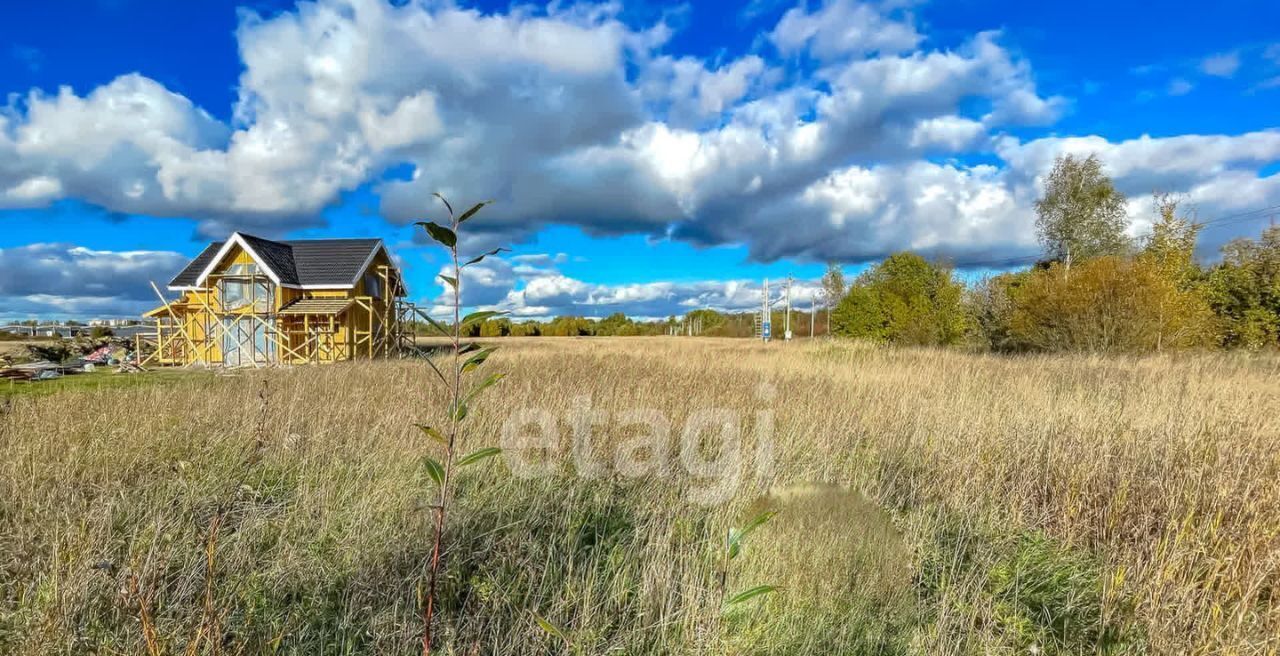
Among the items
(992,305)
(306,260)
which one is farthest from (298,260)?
(992,305)

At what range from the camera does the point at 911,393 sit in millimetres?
7902

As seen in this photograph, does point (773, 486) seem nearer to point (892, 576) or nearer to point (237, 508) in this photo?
point (892, 576)

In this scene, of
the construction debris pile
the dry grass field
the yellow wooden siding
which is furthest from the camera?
the yellow wooden siding

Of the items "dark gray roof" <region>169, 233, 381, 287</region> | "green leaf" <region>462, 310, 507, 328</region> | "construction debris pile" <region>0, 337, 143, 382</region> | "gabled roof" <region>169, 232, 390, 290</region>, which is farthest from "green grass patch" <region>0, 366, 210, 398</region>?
"green leaf" <region>462, 310, 507, 328</region>

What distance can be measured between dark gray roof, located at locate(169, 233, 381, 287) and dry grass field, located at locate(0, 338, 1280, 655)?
1694cm

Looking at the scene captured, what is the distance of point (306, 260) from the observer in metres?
23.0

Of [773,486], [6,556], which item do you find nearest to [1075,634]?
[773,486]

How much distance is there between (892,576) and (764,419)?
10.4ft

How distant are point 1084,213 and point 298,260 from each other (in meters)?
34.3

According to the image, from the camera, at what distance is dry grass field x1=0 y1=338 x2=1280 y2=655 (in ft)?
7.82

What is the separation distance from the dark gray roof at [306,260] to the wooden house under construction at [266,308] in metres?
0.04

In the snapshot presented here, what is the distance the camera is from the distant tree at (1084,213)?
80.6ft

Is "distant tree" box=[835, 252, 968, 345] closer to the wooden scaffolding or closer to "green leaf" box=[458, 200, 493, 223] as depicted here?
the wooden scaffolding

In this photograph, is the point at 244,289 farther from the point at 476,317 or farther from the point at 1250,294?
the point at 1250,294
